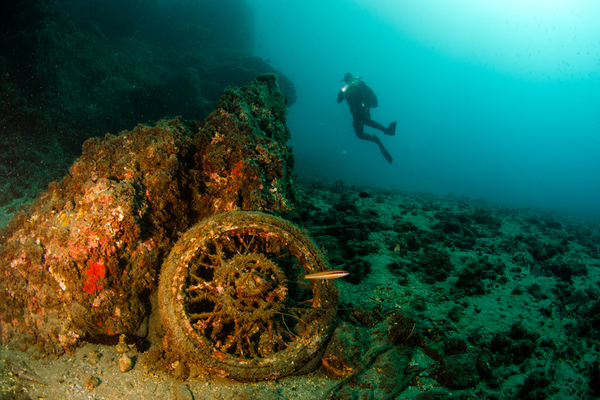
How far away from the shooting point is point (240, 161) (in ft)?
11.3

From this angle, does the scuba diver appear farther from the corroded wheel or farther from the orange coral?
the orange coral

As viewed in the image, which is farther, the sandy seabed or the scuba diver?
the scuba diver

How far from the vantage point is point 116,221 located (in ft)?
8.89

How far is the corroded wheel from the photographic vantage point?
2428mm

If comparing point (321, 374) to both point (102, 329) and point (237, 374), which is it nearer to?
point (237, 374)

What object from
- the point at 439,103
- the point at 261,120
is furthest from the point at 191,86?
the point at 439,103

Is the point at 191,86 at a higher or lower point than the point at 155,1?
lower

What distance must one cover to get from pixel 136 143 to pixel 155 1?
90.3 feet

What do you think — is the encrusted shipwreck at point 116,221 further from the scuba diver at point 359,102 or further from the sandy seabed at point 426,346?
the scuba diver at point 359,102

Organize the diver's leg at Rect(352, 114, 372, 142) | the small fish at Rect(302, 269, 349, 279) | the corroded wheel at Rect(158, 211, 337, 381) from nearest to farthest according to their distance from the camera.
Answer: the corroded wheel at Rect(158, 211, 337, 381)
the small fish at Rect(302, 269, 349, 279)
the diver's leg at Rect(352, 114, 372, 142)

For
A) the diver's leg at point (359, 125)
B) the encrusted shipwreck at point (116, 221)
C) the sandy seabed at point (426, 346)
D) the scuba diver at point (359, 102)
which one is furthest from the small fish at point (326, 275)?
the diver's leg at point (359, 125)

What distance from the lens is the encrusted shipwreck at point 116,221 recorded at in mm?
2715

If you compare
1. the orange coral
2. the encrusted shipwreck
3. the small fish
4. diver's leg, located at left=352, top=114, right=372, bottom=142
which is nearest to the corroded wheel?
the small fish

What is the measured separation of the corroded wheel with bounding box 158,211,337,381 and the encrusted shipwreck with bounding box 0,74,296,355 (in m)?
0.55
